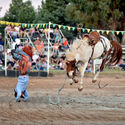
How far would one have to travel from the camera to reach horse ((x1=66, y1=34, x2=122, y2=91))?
10.7 m

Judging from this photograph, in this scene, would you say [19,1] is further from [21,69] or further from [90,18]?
[21,69]

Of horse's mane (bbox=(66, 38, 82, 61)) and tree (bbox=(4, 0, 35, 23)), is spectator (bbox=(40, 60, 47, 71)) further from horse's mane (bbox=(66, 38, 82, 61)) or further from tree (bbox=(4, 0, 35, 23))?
tree (bbox=(4, 0, 35, 23))

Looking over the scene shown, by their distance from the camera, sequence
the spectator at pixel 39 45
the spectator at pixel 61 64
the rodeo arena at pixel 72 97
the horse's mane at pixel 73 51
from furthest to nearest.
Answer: the spectator at pixel 39 45, the spectator at pixel 61 64, the horse's mane at pixel 73 51, the rodeo arena at pixel 72 97

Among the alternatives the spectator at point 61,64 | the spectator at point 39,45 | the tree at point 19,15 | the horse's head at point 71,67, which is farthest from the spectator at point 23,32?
the tree at point 19,15

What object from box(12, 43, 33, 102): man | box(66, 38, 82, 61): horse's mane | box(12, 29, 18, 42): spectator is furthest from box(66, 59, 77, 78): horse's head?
box(12, 29, 18, 42): spectator

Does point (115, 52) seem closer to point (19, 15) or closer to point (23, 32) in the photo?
point (23, 32)

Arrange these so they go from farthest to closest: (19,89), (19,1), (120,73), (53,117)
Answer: (19,1)
(120,73)
(19,89)
(53,117)

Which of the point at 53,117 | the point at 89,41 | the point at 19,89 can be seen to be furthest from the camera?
the point at 89,41

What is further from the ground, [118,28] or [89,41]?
[118,28]

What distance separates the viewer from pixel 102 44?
11.7 meters

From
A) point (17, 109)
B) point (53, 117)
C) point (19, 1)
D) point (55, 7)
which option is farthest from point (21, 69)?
point (19, 1)

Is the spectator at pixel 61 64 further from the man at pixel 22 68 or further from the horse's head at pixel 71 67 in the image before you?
the man at pixel 22 68

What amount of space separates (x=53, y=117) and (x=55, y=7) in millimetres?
47080

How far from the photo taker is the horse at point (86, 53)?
1071 centimetres
